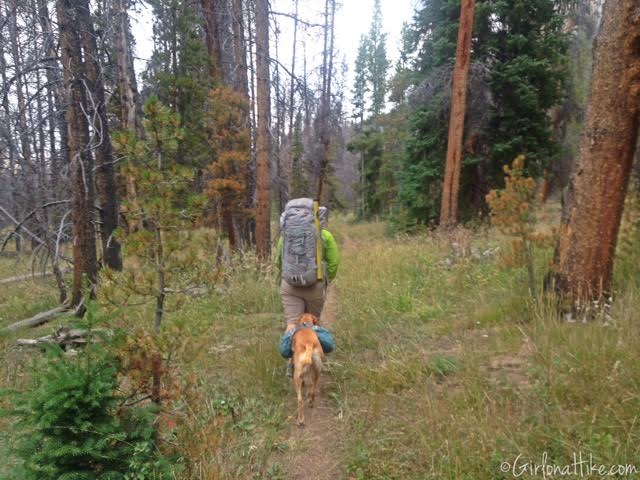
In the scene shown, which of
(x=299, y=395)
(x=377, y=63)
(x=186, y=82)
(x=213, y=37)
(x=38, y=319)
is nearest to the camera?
(x=299, y=395)

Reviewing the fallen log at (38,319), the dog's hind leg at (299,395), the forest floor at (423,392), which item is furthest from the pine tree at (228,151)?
the dog's hind leg at (299,395)

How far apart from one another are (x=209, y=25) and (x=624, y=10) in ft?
35.2

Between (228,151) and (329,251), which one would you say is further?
(228,151)

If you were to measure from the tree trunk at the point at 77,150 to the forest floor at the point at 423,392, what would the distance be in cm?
158

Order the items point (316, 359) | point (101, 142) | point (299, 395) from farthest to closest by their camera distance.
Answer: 1. point (101, 142)
2. point (316, 359)
3. point (299, 395)

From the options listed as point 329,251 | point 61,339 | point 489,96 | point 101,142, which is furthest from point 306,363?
point 489,96

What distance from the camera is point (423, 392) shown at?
A: 10.6ft

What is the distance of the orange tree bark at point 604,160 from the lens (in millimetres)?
3668

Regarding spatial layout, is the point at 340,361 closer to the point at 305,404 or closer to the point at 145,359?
the point at 305,404

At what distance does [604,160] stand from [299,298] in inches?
137

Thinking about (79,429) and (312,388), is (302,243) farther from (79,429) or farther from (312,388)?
(79,429)

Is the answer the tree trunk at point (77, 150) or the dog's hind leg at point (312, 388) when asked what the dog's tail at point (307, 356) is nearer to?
the dog's hind leg at point (312, 388)

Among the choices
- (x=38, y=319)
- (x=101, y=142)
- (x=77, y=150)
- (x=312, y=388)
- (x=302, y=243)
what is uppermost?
(x=101, y=142)

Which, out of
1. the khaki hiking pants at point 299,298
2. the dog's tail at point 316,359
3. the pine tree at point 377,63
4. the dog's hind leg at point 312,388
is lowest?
the dog's hind leg at point 312,388
